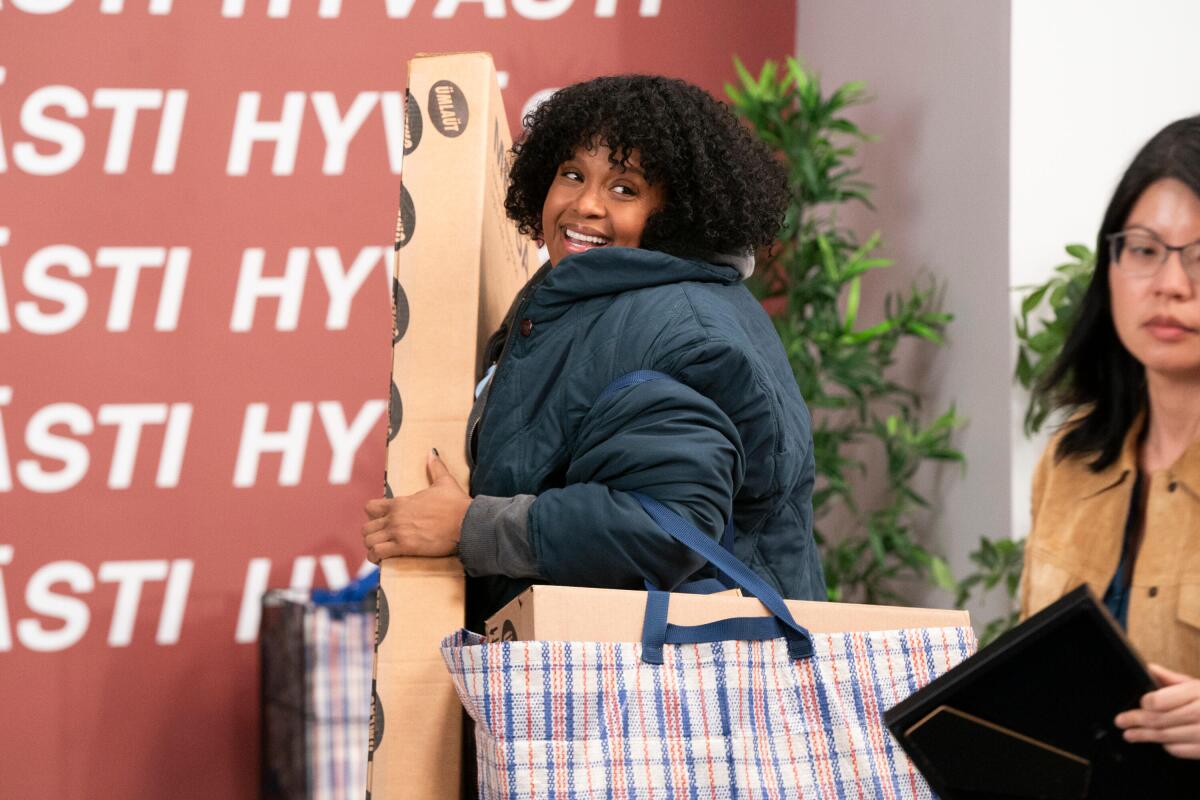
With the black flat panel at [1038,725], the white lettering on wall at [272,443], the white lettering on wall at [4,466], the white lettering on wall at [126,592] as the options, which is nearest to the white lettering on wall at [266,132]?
the white lettering on wall at [272,443]

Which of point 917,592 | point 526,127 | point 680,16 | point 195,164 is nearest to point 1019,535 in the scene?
point 917,592

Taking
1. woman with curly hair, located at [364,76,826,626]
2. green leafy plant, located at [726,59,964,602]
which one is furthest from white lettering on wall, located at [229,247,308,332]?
woman with curly hair, located at [364,76,826,626]

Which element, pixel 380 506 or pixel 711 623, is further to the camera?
pixel 380 506

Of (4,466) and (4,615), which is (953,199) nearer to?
(4,466)

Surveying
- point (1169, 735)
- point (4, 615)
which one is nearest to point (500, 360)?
point (1169, 735)

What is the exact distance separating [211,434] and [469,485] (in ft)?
7.91

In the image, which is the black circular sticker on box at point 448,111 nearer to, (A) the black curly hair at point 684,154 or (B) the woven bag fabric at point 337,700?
(A) the black curly hair at point 684,154

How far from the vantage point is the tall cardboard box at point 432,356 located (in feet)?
5.46

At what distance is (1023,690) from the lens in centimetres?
122

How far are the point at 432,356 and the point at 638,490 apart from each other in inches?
18.2

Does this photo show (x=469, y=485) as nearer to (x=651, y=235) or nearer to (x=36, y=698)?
(x=651, y=235)

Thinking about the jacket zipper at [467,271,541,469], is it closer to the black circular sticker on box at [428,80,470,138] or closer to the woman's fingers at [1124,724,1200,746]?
the black circular sticker on box at [428,80,470,138]

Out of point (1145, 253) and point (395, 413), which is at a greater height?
point (1145, 253)

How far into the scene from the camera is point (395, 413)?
71.5 inches
